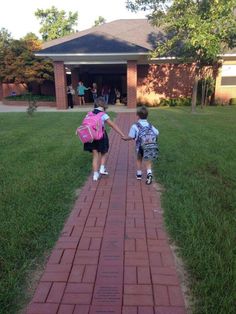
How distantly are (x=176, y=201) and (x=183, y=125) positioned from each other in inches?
292

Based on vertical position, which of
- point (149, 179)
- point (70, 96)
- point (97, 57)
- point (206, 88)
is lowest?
point (149, 179)

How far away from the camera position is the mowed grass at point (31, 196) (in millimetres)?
3023

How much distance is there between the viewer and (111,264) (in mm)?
3113

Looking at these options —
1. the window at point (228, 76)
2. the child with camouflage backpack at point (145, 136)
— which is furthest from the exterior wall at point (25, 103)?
the child with camouflage backpack at point (145, 136)

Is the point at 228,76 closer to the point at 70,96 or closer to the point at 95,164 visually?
the point at 70,96

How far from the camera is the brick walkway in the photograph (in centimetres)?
258

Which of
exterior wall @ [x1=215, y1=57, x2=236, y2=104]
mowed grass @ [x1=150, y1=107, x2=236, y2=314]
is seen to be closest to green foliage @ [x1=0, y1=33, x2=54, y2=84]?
exterior wall @ [x1=215, y1=57, x2=236, y2=104]

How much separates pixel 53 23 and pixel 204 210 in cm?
5355

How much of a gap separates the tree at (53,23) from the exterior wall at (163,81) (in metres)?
34.6

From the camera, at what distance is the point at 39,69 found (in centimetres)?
2334

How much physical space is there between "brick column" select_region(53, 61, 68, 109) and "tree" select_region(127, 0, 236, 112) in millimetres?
6022

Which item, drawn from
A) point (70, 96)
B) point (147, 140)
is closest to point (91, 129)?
point (147, 140)

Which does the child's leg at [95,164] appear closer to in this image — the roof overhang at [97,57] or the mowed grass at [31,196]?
the mowed grass at [31,196]

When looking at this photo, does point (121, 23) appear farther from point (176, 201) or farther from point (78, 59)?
point (176, 201)
